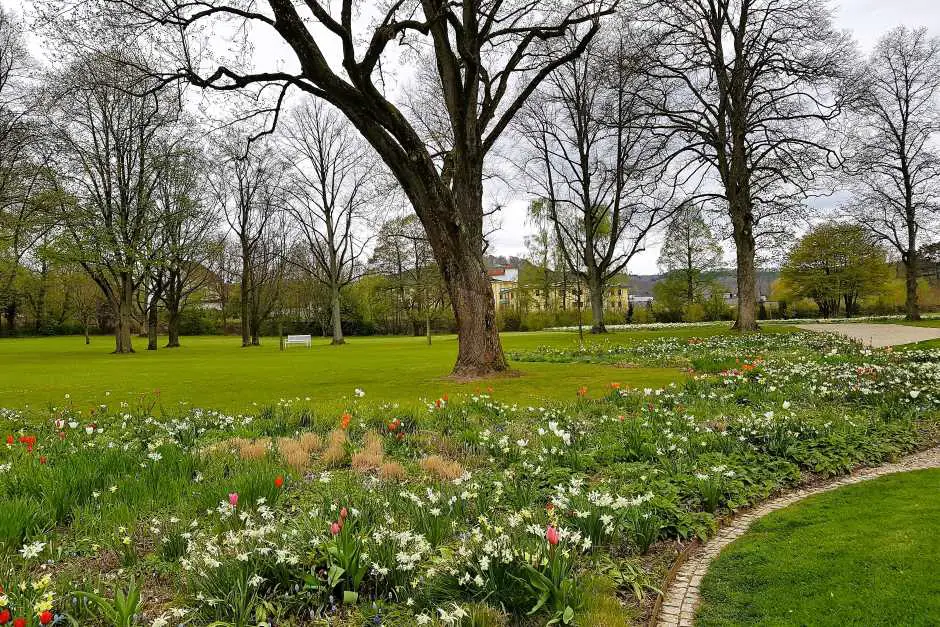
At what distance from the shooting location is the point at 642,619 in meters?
2.68

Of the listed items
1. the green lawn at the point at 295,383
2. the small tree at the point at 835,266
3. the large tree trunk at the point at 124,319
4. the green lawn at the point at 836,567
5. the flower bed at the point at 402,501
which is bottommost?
the green lawn at the point at 295,383

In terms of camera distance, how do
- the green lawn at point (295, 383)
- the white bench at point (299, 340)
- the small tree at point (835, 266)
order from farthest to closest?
the small tree at point (835, 266) → the white bench at point (299, 340) → the green lawn at point (295, 383)

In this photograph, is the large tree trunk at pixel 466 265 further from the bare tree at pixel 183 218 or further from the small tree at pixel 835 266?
the small tree at pixel 835 266

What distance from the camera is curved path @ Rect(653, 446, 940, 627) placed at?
2.77 metres

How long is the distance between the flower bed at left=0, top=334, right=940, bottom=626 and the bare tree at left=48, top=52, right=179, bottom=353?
79.7ft

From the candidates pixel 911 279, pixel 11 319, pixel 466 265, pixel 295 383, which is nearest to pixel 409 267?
pixel 911 279

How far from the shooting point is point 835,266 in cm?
5194

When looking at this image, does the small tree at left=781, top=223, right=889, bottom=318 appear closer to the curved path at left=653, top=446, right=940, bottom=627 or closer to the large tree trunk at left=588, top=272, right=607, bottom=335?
the large tree trunk at left=588, top=272, right=607, bottom=335

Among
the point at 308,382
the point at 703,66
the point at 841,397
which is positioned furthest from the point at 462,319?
the point at 703,66

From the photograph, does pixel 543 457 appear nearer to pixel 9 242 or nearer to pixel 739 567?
pixel 739 567

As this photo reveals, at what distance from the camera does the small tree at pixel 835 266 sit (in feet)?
162

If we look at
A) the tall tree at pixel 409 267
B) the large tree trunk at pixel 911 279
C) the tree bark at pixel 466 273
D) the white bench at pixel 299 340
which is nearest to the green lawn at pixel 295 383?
the tree bark at pixel 466 273

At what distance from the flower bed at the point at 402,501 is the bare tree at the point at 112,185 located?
2429 centimetres

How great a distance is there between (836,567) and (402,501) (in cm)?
272
